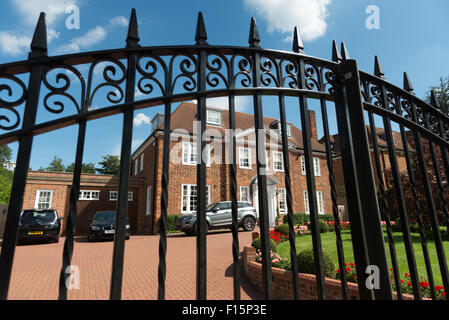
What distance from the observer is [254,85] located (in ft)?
6.00

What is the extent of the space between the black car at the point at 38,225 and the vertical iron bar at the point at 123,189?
1304cm

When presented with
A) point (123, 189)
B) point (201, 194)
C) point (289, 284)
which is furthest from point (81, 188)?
point (201, 194)

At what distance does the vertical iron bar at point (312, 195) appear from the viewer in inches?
64.4

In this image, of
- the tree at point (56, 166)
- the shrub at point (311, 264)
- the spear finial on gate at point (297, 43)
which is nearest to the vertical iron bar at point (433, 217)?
the spear finial on gate at point (297, 43)

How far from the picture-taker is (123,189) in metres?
1.44

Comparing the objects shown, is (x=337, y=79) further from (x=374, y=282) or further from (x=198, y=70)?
(x=374, y=282)

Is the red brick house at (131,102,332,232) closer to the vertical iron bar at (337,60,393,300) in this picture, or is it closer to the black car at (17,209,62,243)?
the black car at (17,209,62,243)

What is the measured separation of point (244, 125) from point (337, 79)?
2038 cm

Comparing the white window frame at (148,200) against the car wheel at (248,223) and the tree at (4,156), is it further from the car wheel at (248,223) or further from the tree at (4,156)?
the tree at (4,156)

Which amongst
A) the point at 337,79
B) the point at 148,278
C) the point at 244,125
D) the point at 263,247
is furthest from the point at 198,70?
the point at 244,125

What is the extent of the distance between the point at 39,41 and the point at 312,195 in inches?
76.5

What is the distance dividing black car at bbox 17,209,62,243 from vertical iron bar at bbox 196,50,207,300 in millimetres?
13221

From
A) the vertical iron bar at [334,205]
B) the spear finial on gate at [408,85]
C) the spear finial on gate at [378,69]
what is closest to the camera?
the vertical iron bar at [334,205]

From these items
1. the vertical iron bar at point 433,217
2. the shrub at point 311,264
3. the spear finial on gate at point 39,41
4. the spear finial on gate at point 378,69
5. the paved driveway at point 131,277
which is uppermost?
the spear finial on gate at point 378,69
